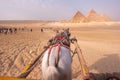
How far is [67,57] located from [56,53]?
25cm

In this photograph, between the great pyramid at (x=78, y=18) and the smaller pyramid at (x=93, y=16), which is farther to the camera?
the smaller pyramid at (x=93, y=16)

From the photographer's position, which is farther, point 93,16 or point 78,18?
point 93,16

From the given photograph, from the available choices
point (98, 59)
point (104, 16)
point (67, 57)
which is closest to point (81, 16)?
point (104, 16)

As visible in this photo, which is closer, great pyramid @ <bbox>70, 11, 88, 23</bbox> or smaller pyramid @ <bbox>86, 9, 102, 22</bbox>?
great pyramid @ <bbox>70, 11, 88, 23</bbox>

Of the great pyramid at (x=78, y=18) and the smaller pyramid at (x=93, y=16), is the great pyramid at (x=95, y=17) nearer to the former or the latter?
the smaller pyramid at (x=93, y=16)

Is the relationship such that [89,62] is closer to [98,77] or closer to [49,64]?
[98,77]

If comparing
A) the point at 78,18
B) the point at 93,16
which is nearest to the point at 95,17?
the point at 93,16

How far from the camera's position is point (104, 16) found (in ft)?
438

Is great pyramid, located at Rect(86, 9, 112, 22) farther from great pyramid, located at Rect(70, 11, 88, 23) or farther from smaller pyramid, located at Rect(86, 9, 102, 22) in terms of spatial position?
great pyramid, located at Rect(70, 11, 88, 23)

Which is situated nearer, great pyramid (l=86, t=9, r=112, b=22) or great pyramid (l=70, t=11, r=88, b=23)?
great pyramid (l=70, t=11, r=88, b=23)

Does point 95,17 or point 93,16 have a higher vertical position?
point 93,16

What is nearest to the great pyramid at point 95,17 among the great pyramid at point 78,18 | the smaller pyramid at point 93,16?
the smaller pyramid at point 93,16

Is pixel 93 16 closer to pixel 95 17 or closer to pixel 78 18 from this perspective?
pixel 95 17

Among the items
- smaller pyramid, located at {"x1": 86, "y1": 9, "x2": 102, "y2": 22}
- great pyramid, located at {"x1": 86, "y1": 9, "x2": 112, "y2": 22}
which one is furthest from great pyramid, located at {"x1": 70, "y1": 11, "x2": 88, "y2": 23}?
smaller pyramid, located at {"x1": 86, "y1": 9, "x2": 102, "y2": 22}
